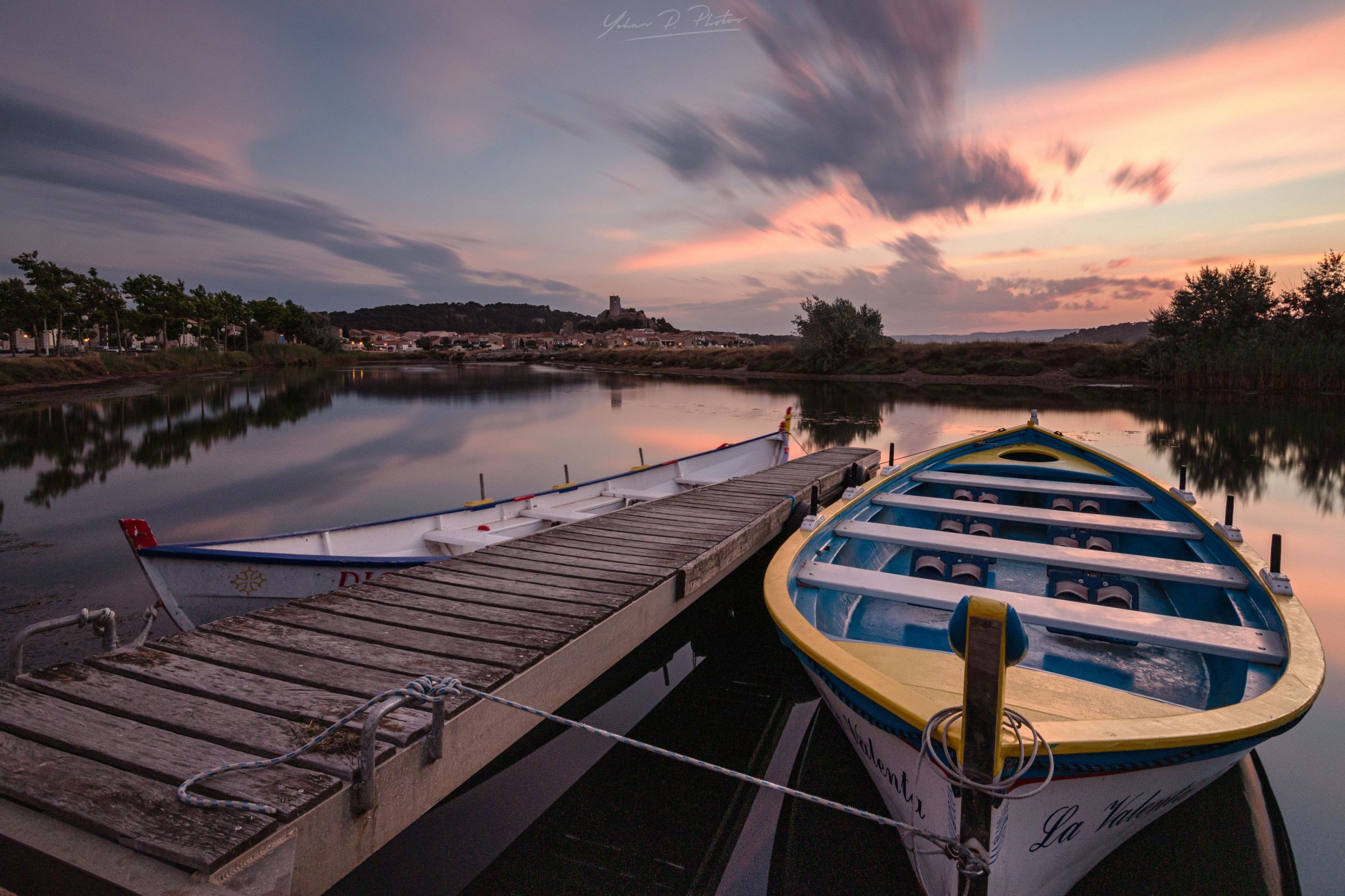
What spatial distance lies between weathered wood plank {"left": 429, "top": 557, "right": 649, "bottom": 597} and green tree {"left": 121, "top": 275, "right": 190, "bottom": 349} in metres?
76.8

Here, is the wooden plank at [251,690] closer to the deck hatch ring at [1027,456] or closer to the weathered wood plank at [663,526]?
the weathered wood plank at [663,526]

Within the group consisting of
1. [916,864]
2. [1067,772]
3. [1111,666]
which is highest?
[1067,772]

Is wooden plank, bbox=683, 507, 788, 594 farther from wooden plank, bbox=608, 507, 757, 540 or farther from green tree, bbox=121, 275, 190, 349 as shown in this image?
green tree, bbox=121, 275, 190, 349

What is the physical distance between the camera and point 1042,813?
240 centimetres

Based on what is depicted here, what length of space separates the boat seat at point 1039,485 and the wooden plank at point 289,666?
21.7ft

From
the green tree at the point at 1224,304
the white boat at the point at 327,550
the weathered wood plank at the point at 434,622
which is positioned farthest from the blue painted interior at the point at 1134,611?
the green tree at the point at 1224,304

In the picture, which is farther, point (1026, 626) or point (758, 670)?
point (758, 670)

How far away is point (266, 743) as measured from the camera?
2.54m

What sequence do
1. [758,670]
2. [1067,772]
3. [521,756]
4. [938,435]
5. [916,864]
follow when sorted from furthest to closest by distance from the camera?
[938,435]
[758,670]
[521,756]
[916,864]
[1067,772]

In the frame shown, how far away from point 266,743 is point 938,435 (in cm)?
2450

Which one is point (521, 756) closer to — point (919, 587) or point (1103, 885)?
point (919, 587)

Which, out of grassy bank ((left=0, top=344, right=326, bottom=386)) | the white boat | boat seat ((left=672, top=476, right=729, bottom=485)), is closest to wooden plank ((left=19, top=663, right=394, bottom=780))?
the white boat

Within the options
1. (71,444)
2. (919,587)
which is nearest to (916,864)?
(919,587)

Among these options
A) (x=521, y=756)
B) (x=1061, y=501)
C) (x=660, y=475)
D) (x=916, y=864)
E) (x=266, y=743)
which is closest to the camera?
(x=266, y=743)
